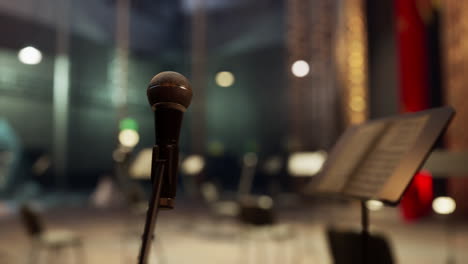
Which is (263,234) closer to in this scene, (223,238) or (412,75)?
(223,238)

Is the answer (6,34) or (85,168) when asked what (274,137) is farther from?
(6,34)

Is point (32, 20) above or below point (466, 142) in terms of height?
above

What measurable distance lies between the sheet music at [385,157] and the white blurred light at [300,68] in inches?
321

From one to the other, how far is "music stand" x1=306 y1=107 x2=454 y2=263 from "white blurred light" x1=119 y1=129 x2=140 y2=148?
29.0 ft

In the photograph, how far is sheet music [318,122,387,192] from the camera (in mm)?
1659

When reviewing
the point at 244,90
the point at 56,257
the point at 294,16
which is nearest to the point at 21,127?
the point at 56,257

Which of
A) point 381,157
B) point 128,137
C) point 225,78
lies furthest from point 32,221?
point 225,78

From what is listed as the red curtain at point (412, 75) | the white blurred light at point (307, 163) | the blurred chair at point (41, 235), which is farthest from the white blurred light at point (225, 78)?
the blurred chair at point (41, 235)

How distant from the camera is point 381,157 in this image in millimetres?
1555

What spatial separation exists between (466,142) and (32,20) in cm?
818

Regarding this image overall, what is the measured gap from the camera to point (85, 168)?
10023 millimetres

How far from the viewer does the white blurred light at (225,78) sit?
1205 centimetres

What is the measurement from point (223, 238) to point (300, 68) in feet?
16.7

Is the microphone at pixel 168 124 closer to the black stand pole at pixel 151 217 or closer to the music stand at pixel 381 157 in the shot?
the black stand pole at pixel 151 217
